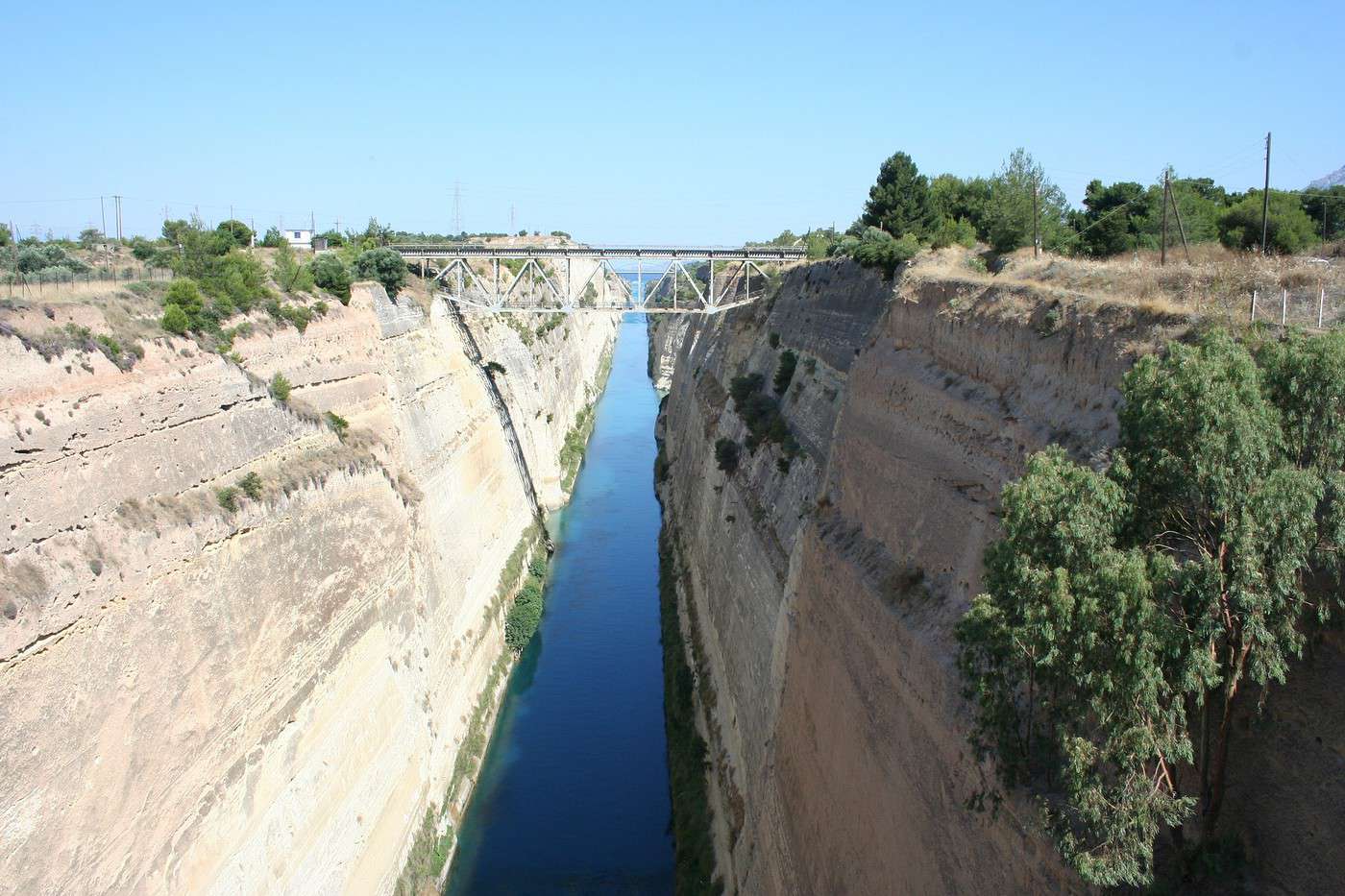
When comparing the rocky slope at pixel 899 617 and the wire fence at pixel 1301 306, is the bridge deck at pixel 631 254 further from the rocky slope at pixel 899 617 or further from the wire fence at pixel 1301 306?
the wire fence at pixel 1301 306

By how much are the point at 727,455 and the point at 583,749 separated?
6622 millimetres

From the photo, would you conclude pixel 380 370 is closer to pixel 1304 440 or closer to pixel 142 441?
pixel 142 441

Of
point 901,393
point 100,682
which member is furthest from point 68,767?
point 901,393

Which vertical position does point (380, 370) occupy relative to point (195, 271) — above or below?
below

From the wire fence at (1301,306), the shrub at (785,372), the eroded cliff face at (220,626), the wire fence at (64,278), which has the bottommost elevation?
the eroded cliff face at (220,626)

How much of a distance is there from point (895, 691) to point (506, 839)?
8992 millimetres

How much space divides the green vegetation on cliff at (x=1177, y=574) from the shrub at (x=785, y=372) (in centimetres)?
1455

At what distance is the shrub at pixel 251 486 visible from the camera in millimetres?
12938

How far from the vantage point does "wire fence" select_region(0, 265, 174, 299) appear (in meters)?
13.0

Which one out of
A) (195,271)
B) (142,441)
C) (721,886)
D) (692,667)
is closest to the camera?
(142,441)

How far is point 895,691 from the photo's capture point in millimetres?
9578

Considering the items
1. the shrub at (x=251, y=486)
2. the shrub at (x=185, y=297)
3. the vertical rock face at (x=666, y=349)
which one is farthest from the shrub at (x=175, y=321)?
the vertical rock face at (x=666, y=349)

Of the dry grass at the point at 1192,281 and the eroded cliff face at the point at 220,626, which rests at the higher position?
the dry grass at the point at 1192,281

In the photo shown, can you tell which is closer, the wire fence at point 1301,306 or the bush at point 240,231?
the wire fence at point 1301,306
